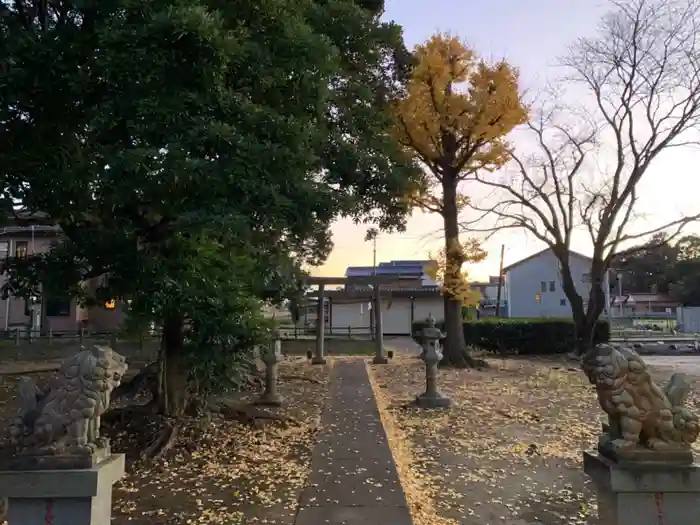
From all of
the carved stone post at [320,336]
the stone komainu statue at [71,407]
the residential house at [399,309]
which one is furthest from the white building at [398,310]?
the stone komainu statue at [71,407]

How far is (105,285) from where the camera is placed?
18.4 feet

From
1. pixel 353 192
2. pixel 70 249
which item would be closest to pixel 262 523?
pixel 70 249

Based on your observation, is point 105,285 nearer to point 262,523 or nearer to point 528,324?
point 262,523

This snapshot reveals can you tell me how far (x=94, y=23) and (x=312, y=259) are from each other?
7223 mm

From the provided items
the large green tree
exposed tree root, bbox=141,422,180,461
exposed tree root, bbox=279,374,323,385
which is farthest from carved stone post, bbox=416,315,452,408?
exposed tree root, bbox=141,422,180,461

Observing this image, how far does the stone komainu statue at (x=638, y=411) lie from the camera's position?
9.95 ft

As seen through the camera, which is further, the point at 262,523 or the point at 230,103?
the point at 230,103

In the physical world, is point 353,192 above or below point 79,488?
above

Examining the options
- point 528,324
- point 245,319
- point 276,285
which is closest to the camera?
point 245,319

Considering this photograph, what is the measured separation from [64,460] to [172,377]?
12.9ft

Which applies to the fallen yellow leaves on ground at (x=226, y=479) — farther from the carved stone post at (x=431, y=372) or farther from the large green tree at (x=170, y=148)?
the carved stone post at (x=431, y=372)

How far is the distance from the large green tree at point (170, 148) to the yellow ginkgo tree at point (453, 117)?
823cm

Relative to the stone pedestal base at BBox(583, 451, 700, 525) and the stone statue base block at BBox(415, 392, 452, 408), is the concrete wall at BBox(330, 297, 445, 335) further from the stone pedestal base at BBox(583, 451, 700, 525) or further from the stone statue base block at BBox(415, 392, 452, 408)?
the stone pedestal base at BBox(583, 451, 700, 525)

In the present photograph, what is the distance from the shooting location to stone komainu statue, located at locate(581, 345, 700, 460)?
9.95 ft
